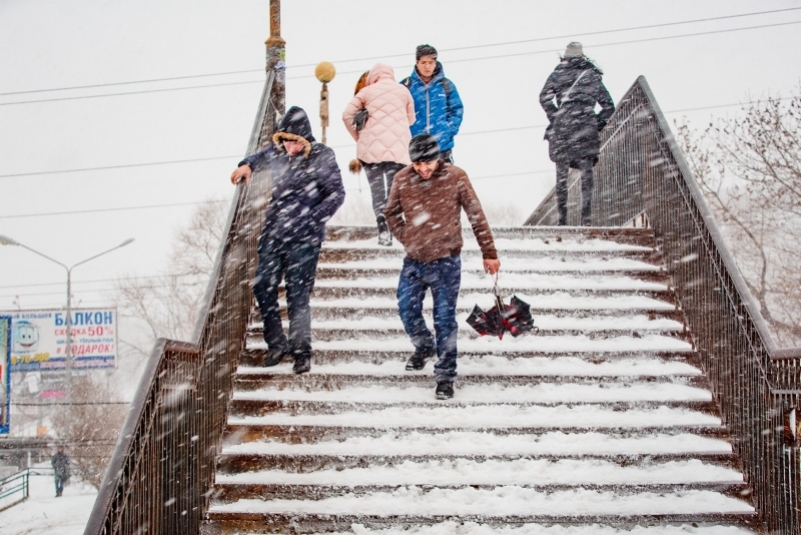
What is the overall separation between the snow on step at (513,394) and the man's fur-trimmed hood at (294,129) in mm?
1823

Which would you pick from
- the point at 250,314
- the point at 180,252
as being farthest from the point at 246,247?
the point at 180,252

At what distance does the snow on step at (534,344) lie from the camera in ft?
16.7

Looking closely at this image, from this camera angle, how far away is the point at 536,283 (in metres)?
6.02

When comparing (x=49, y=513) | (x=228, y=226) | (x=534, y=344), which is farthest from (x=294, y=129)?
(x=49, y=513)

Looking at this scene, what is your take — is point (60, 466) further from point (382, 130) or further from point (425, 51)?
point (425, 51)

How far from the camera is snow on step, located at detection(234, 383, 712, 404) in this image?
459cm

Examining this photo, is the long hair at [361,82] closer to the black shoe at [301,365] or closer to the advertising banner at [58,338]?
the black shoe at [301,365]

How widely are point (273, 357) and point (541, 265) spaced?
8.89 ft

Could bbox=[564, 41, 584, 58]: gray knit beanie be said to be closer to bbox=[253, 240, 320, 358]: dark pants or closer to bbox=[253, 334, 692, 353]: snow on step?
bbox=[253, 334, 692, 353]: snow on step

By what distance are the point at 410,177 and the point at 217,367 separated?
1.89 meters

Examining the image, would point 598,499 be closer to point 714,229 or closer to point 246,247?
point 714,229

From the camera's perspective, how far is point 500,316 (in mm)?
4824

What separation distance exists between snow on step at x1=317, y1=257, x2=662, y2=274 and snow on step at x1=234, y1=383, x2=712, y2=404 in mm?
1531

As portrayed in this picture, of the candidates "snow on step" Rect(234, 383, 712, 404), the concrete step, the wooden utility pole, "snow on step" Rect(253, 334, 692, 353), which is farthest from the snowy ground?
the concrete step
